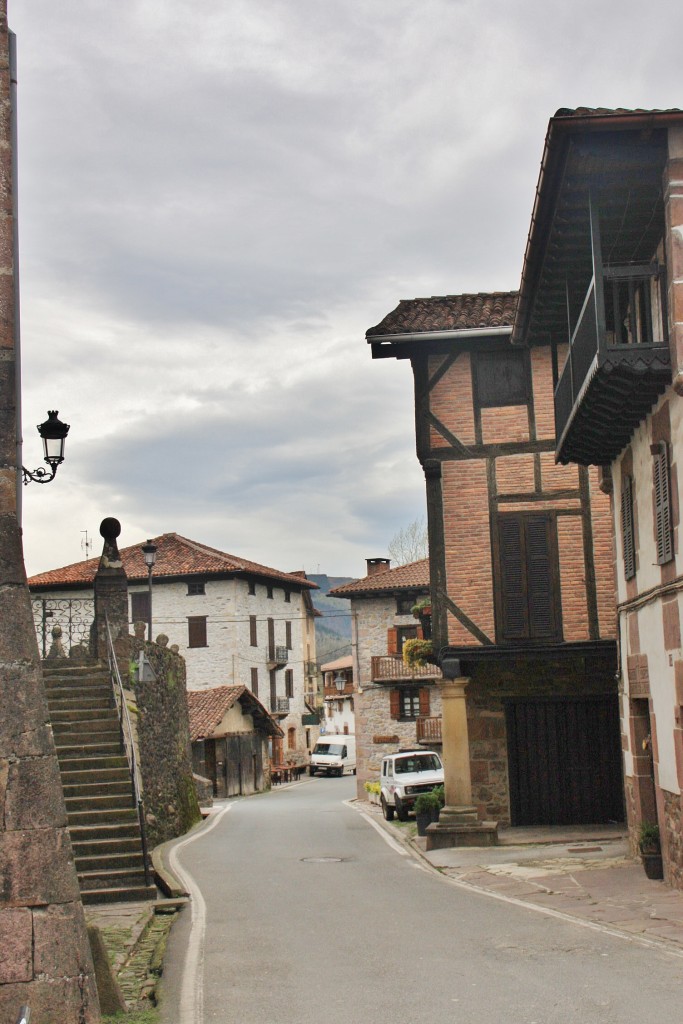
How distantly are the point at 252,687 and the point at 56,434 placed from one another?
44.3 m

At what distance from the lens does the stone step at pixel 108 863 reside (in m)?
14.6

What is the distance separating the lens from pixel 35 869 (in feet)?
21.9

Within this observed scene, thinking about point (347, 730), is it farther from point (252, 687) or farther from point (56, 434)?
point (56, 434)

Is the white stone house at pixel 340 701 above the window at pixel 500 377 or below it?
below

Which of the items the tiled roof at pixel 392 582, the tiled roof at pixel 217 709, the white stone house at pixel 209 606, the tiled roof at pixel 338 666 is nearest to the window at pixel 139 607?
the white stone house at pixel 209 606

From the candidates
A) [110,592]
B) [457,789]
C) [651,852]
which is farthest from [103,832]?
[651,852]

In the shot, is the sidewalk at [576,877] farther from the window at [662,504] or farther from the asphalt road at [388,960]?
the window at [662,504]

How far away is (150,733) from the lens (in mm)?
22781

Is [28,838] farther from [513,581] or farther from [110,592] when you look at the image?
[110,592]

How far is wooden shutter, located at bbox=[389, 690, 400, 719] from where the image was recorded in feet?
139

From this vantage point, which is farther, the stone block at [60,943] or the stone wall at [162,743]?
the stone wall at [162,743]

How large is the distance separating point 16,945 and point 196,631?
4759 cm

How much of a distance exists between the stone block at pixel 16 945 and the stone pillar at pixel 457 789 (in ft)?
44.2

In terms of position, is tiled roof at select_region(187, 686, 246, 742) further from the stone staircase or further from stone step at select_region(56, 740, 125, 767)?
stone step at select_region(56, 740, 125, 767)
